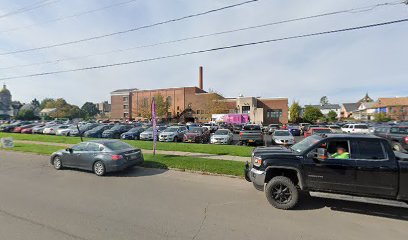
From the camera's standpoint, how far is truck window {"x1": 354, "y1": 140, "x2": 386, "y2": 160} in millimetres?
4465

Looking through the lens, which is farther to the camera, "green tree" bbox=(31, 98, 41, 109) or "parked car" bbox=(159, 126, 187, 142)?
"green tree" bbox=(31, 98, 41, 109)

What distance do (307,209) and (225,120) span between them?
4155cm

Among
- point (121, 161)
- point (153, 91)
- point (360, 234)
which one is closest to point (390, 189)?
point (360, 234)

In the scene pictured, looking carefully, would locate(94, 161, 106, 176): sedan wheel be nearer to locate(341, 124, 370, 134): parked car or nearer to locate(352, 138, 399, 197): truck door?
locate(352, 138, 399, 197): truck door

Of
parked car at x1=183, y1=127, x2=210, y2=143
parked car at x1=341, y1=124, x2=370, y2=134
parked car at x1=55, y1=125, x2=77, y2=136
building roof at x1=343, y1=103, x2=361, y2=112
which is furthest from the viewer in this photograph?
building roof at x1=343, y1=103, x2=361, y2=112

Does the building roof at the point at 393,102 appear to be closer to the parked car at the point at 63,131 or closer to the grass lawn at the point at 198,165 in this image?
the grass lawn at the point at 198,165

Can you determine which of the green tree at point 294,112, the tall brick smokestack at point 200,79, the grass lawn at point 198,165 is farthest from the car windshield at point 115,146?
the tall brick smokestack at point 200,79

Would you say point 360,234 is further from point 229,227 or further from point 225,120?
point 225,120

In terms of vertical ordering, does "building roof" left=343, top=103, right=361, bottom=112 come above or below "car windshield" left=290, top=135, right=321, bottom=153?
above

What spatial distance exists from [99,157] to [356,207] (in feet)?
26.3

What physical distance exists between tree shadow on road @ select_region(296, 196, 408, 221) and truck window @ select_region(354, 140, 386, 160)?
3.94 feet

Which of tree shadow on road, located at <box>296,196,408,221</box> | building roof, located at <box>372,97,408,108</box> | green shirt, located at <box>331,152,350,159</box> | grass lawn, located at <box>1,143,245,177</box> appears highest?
building roof, located at <box>372,97,408,108</box>

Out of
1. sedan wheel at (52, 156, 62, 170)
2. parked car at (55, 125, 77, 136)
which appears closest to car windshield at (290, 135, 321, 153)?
sedan wheel at (52, 156, 62, 170)

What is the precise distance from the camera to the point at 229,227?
3.87 m
